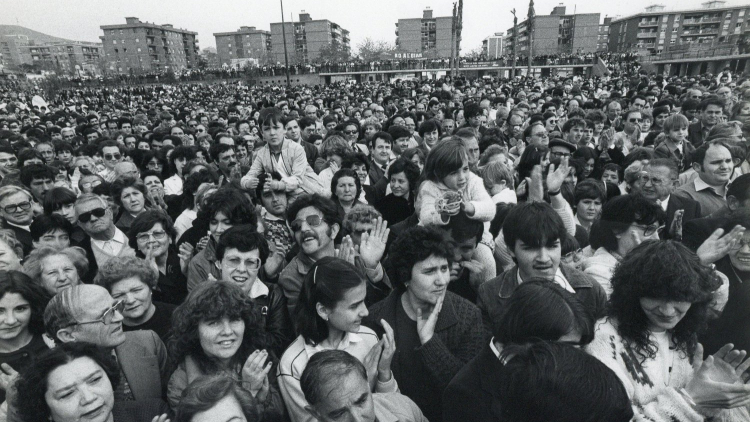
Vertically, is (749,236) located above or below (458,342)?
above

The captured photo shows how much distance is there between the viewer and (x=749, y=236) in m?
2.62

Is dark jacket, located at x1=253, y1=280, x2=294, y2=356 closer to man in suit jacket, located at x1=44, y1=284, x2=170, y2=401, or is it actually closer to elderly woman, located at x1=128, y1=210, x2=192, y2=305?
→ man in suit jacket, located at x1=44, y1=284, x2=170, y2=401

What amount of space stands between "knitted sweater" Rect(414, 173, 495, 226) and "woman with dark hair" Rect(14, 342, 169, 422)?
2.04 metres

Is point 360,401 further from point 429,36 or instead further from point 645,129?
point 429,36

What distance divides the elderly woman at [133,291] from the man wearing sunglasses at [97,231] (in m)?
1.13

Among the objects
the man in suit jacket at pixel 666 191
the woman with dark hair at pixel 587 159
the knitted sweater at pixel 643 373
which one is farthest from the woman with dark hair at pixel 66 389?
the woman with dark hair at pixel 587 159

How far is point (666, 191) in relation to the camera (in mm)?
4023

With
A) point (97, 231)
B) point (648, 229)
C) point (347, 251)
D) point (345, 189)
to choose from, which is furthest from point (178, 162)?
point (648, 229)

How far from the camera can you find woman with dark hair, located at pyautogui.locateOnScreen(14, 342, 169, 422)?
6.27ft

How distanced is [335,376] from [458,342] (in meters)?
0.88

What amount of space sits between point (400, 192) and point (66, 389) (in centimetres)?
346

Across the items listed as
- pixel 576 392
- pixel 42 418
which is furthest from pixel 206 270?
pixel 576 392

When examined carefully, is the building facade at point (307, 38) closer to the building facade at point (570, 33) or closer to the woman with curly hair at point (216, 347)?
the building facade at point (570, 33)

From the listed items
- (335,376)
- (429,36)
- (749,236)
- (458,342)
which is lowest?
(458,342)
